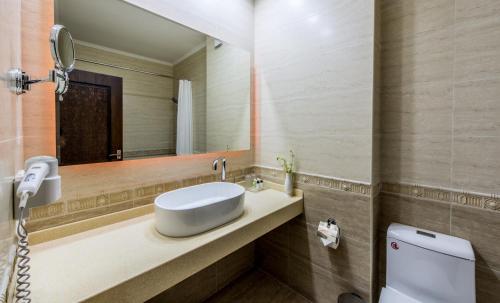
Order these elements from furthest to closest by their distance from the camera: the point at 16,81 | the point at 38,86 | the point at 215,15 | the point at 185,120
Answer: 1. the point at 215,15
2. the point at 185,120
3. the point at 38,86
4. the point at 16,81

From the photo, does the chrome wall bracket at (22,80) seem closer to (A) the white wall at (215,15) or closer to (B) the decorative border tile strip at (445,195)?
(A) the white wall at (215,15)

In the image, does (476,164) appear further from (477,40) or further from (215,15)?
(215,15)

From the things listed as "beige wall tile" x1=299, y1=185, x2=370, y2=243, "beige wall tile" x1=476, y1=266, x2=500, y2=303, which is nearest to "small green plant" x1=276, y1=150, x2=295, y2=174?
"beige wall tile" x1=299, y1=185, x2=370, y2=243

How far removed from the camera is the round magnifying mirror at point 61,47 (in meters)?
0.83

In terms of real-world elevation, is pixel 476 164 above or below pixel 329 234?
above

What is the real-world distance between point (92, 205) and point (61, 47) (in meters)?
0.77

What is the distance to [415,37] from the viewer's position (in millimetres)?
1329

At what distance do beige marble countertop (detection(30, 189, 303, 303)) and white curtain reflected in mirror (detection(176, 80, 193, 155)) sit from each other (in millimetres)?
540

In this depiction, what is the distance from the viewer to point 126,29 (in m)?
1.29

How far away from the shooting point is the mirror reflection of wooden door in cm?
107

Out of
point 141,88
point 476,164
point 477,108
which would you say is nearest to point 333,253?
point 476,164

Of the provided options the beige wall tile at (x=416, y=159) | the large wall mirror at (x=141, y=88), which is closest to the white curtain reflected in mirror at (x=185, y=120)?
the large wall mirror at (x=141, y=88)

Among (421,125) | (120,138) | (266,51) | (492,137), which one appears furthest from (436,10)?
(120,138)

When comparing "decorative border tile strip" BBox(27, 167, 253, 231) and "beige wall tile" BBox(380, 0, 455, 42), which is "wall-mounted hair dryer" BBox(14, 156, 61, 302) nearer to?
"decorative border tile strip" BBox(27, 167, 253, 231)
